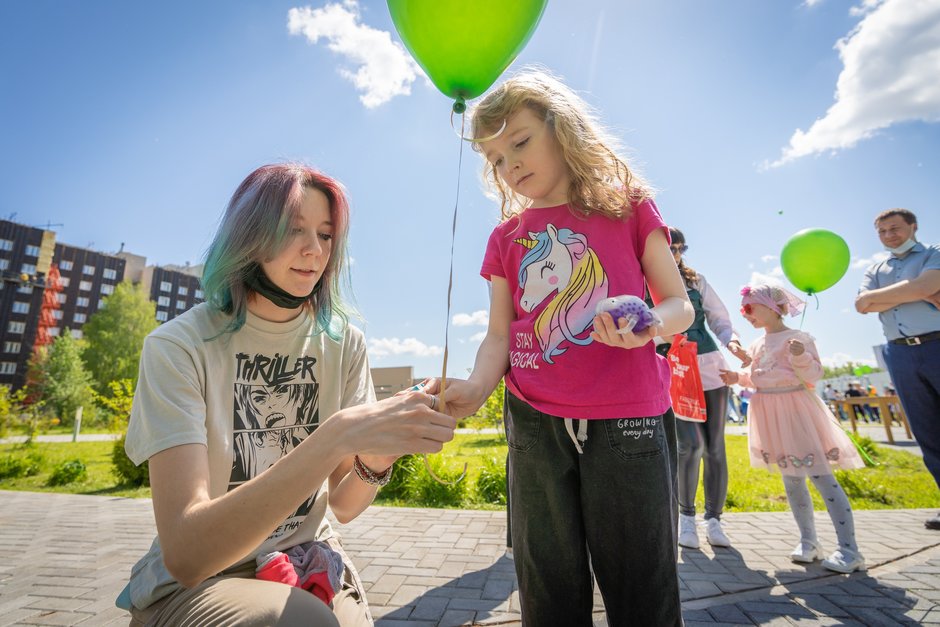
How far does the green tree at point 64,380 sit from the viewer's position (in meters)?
32.5

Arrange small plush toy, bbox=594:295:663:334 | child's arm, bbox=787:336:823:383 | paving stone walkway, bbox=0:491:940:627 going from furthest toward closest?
child's arm, bbox=787:336:823:383
paving stone walkway, bbox=0:491:940:627
small plush toy, bbox=594:295:663:334

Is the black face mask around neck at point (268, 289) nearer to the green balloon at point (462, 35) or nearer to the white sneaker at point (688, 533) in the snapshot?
the green balloon at point (462, 35)

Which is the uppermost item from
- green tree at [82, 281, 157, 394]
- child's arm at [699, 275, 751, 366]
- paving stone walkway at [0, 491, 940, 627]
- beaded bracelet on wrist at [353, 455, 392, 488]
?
green tree at [82, 281, 157, 394]

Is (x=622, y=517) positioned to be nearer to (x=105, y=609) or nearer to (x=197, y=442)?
(x=197, y=442)

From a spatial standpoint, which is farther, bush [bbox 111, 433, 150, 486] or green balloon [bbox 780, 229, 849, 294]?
bush [bbox 111, 433, 150, 486]

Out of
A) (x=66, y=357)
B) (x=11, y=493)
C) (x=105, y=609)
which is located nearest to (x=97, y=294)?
(x=66, y=357)

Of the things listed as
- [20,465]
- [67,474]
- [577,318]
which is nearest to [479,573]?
[577,318]

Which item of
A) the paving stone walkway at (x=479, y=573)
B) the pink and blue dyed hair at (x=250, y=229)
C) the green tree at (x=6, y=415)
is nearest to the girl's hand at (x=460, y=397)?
the pink and blue dyed hair at (x=250, y=229)

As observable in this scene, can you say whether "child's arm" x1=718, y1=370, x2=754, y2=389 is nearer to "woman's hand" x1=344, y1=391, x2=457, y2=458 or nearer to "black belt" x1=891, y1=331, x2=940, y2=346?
"black belt" x1=891, y1=331, x2=940, y2=346

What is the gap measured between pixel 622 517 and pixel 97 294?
74.8 meters

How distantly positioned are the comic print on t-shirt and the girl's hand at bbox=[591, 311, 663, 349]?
986 mm

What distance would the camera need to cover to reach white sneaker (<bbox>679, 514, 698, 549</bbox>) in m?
3.36

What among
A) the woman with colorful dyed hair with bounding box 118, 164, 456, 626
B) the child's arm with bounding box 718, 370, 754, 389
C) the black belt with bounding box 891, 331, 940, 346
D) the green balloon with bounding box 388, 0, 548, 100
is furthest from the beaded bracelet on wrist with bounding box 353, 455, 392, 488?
the black belt with bounding box 891, 331, 940, 346

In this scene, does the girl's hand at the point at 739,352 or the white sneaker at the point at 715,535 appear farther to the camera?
the girl's hand at the point at 739,352
